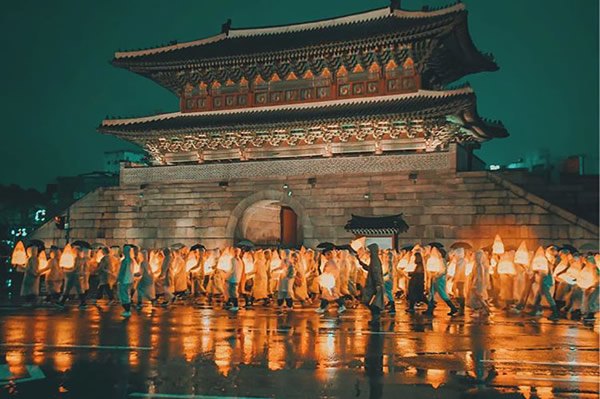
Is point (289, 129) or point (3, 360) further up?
point (289, 129)

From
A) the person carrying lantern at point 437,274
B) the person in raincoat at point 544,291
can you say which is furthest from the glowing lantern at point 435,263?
the person in raincoat at point 544,291

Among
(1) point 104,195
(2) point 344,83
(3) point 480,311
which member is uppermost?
(2) point 344,83

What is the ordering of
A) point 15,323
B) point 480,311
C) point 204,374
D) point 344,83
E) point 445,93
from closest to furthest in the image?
point 204,374, point 15,323, point 480,311, point 445,93, point 344,83

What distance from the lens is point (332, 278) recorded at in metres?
17.4

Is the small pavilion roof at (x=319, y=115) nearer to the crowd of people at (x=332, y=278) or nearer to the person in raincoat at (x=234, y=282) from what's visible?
the crowd of people at (x=332, y=278)

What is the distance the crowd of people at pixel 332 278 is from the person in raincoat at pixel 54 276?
0.03 metres

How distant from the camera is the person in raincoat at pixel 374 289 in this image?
1611 centimetres

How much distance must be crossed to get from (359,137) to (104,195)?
13.4 m

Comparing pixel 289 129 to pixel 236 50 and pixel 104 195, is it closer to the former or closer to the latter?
pixel 236 50

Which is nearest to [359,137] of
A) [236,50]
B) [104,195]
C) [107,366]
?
[236,50]

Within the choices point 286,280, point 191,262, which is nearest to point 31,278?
point 191,262

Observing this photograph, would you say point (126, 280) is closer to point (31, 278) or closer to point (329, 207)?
point (31, 278)

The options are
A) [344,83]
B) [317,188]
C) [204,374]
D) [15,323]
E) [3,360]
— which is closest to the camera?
[204,374]

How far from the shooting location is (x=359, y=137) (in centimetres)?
2992
